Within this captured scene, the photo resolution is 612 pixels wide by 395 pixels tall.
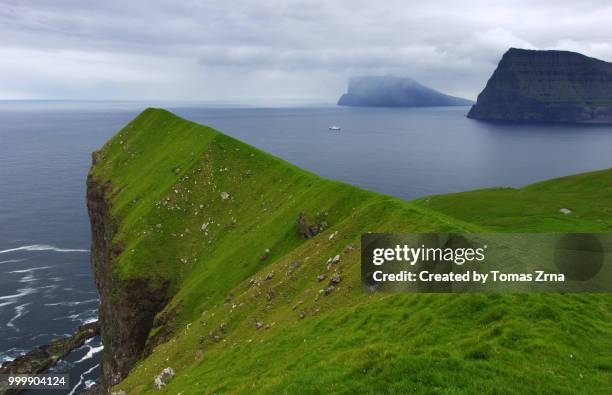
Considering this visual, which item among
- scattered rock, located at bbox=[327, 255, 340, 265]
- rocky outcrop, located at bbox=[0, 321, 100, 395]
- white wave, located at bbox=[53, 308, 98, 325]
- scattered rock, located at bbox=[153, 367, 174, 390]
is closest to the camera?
scattered rock, located at bbox=[153, 367, 174, 390]

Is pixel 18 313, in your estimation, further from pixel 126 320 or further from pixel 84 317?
pixel 126 320

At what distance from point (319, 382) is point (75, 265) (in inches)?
4571

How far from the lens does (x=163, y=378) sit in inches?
1476

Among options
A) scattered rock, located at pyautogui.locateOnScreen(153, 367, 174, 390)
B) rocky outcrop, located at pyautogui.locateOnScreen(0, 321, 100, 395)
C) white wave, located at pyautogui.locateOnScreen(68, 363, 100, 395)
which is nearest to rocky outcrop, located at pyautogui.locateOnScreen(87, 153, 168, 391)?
white wave, located at pyautogui.locateOnScreen(68, 363, 100, 395)

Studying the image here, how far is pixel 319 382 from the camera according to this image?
19594 mm

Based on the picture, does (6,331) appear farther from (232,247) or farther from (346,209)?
(346,209)

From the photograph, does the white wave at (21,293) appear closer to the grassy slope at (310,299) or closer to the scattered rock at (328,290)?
the grassy slope at (310,299)

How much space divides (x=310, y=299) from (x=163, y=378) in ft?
48.0

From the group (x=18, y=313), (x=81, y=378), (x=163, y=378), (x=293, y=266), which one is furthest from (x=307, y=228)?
(x=18, y=313)

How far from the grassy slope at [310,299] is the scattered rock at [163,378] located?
1058mm

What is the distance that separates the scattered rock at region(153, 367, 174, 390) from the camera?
36531 millimetres

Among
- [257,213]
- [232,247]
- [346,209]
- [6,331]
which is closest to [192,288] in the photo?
[232,247]

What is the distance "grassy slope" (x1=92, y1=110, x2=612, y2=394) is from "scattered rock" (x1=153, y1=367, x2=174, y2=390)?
3.47 ft

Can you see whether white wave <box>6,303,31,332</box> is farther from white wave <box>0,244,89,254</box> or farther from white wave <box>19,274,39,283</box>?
white wave <box>0,244,89,254</box>
